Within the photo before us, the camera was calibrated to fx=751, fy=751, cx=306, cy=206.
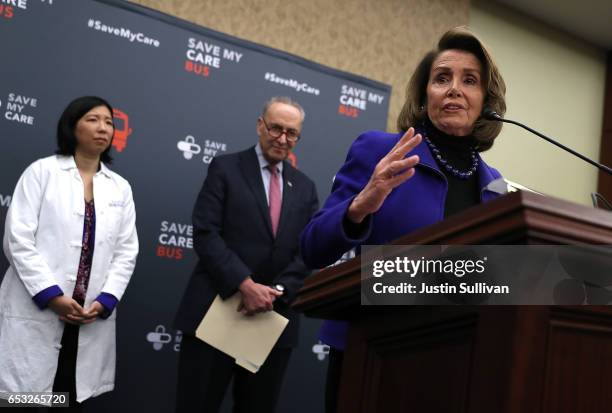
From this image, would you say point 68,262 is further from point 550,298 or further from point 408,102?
point 550,298

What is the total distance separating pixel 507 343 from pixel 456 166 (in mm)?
753

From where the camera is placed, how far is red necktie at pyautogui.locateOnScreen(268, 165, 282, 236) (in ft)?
11.1

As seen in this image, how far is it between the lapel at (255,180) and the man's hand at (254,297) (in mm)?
303

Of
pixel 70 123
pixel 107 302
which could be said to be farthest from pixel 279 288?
pixel 70 123

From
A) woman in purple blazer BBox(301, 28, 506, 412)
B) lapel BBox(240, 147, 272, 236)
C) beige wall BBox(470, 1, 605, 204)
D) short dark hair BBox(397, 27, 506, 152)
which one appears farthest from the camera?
beige wall BBox(470, 1, 605, 204)

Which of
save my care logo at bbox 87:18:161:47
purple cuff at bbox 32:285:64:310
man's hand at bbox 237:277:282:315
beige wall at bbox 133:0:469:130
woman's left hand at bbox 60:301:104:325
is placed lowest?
woman's left hand at bbox 60:301:104:325

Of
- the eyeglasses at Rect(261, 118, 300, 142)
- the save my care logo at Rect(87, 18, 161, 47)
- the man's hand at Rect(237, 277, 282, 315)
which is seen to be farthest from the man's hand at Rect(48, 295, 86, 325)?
the save my care logo at Rect(87, 18, 161, 47)

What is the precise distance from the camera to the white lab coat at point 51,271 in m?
2.80

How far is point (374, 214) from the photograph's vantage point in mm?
1397

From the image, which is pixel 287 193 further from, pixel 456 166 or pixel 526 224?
pixel 526 224

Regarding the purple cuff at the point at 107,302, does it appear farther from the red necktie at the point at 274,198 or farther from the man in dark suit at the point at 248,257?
the red necktie at the point at 274,198

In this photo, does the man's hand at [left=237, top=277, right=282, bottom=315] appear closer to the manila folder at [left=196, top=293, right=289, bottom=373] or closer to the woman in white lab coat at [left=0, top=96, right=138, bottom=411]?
the manila folder at [left=196, top=293, right=289, bottom=373]

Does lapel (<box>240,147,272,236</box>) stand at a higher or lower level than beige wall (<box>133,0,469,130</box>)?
lower

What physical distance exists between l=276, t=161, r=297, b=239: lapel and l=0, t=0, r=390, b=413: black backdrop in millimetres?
695
